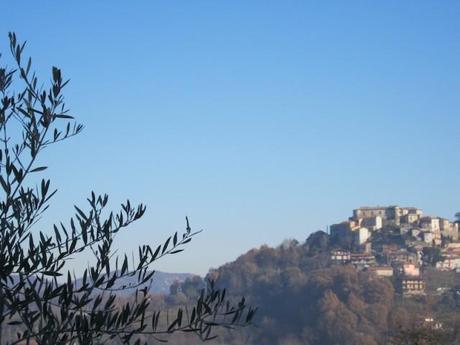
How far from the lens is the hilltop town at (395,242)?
101 m

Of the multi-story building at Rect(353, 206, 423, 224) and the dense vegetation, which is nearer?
the dense vegetation

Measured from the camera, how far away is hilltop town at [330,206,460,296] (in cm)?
10094

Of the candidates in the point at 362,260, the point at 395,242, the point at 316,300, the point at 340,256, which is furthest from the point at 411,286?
the point at 395,242

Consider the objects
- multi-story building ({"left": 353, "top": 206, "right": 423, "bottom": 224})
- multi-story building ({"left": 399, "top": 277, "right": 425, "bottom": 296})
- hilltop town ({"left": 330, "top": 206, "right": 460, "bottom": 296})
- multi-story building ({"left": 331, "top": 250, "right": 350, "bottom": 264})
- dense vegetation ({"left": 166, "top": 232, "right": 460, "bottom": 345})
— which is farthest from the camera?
multi-story building ({"left": 353, "top": 206, "right": 423, "bottom": 224})

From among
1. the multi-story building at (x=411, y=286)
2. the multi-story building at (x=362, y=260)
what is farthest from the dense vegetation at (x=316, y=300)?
the multi-story building at (x=362, y=260)

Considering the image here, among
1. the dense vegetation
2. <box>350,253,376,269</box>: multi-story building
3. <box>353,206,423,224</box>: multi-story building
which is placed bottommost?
the dense vegetation

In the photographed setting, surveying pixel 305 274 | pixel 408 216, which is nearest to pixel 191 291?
pixel 305 274

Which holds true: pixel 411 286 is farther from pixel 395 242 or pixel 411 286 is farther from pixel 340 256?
pixel 395 242

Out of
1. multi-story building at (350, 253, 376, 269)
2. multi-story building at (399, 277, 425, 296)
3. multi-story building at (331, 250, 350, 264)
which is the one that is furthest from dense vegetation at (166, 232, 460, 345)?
multi-story building at (350, 253, 376, 269)

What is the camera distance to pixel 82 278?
3.18 metres

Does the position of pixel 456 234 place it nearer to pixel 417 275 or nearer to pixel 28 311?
pixel 417 275

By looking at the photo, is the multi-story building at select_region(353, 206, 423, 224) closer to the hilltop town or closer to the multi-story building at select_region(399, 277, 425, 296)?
the hilltop town

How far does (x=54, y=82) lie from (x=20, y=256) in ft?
2.35

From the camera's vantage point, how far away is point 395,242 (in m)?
112
